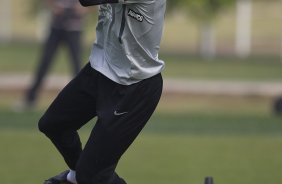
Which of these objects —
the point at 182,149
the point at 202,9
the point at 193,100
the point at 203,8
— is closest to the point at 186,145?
the point at 182,149

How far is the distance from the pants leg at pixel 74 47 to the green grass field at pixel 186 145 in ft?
3.27

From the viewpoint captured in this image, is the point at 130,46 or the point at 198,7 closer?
the point at 130,46

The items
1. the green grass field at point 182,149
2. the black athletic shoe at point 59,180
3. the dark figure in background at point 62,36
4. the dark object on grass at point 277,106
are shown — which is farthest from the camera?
the dark object on grass at point 277,106

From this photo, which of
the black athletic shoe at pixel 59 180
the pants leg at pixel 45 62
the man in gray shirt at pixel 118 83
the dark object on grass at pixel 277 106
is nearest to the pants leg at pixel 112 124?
the man in gray shirt at pixel 118 83

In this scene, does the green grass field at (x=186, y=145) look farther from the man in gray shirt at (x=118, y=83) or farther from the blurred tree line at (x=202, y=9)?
the blurred tree line at (x=202, y=9)

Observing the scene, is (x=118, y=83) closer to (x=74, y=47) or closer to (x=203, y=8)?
(x=74, y=47)

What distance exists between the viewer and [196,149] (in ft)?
43.1

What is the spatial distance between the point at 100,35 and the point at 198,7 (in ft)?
73.3

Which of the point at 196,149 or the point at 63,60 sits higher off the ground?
the point at 196,149

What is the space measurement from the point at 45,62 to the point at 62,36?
0.53 meters

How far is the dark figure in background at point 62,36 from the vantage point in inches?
653

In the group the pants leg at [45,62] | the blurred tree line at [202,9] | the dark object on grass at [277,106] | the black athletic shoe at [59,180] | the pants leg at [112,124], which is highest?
the pants leg at [112,124]

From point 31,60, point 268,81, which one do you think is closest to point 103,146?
point 268,81

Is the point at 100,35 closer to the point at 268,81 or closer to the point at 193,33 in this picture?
the point at 268,81
